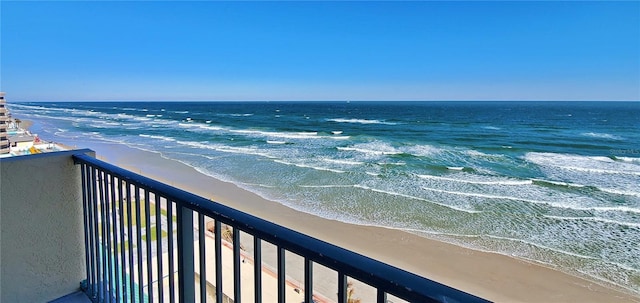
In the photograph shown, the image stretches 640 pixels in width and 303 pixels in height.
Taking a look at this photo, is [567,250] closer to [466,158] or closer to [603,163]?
[466,158]

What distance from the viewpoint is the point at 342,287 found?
845 millimetres

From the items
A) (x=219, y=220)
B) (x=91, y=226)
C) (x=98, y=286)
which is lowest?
(x=98, y=286)

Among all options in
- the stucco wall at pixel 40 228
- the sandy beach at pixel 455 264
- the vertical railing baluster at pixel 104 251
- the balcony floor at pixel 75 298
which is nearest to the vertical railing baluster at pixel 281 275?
the vertical railing baluster at pixel 104 251

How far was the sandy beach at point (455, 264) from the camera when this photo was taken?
6.60 m

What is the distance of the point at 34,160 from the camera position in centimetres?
204

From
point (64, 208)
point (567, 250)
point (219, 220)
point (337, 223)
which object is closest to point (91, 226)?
point (64, 208)

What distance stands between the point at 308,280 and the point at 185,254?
28.5 inches

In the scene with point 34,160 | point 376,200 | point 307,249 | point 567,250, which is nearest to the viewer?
point 307,249

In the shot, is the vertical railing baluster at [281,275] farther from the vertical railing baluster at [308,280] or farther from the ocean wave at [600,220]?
the ocean wave at [600,220]

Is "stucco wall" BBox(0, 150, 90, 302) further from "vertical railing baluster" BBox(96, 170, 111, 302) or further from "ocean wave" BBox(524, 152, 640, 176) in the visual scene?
"ocean wave" BBox(524, 152, 640, 176)

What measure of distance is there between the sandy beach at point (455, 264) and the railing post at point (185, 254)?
6583mm

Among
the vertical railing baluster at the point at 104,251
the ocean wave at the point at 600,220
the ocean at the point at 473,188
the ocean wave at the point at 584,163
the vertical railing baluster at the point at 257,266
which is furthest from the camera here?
the ocean wave at the point at 584,163

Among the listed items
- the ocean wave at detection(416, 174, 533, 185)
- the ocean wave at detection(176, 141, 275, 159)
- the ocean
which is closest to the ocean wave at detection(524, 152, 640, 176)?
the ocean

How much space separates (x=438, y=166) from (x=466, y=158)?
3.50m
